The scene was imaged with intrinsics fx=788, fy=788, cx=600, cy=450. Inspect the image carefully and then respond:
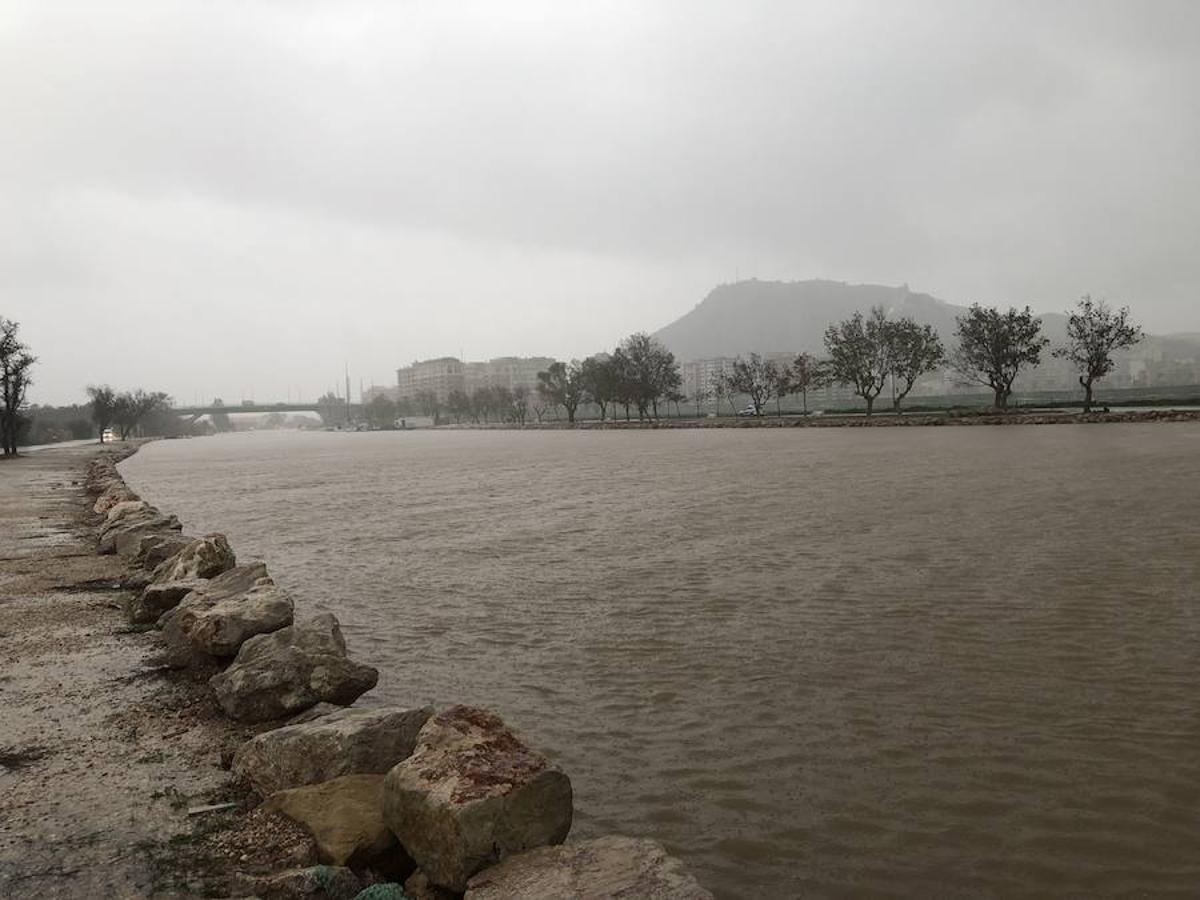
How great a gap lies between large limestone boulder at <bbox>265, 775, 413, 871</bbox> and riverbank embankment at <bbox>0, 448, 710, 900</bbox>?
0.01m

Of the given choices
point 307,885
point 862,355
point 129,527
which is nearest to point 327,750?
point 307,885

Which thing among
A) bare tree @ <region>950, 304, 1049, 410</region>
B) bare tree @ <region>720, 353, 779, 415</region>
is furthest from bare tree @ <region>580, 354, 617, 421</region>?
bare tree @ <region>950, 304, 1049, 410</region>

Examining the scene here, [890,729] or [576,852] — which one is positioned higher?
[576,852]

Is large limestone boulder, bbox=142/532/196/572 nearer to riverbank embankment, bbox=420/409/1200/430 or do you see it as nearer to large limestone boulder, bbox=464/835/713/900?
large limestone boulder, bbox=464/835/713/900

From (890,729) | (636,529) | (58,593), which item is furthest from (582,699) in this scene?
(636,529)

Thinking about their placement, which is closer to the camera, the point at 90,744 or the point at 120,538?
the point at 90,744

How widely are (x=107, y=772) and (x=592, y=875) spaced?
4.37 metres

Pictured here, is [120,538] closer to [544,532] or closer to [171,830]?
[544,532]

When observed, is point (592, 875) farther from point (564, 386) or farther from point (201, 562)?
point (564, 386)

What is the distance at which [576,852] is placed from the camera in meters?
4.45

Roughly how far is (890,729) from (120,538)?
16.7 meters

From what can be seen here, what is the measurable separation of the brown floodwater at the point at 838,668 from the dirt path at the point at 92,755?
7.24ft

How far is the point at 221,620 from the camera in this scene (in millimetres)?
8812

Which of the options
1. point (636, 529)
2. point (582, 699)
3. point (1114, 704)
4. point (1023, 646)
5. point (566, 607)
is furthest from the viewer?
point (636, 529)
